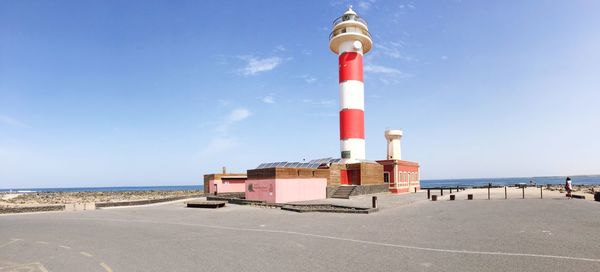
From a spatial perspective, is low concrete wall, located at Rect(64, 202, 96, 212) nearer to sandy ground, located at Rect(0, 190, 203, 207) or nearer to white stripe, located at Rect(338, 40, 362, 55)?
sandy ground, located at Rect(0, 190, 203, 207)

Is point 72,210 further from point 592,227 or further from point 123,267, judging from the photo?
point 592,227

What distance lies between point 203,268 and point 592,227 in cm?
1692

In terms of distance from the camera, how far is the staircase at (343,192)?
37578 millimetres

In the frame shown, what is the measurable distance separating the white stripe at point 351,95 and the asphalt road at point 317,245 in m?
24.8

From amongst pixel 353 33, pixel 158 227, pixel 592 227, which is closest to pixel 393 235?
pixel 592 227

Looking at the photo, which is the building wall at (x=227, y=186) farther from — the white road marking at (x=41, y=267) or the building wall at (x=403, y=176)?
the white road marking at (x=41, y=267)

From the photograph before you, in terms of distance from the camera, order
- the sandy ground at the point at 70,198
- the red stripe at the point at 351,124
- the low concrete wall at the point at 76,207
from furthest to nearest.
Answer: the sandy ground at the point at 70,198
the red stripe at the point at 351,124
the low concrete wall at the point at 76,207

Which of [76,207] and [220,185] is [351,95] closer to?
[220,185]

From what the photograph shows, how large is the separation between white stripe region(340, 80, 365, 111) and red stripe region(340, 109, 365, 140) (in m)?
0.61

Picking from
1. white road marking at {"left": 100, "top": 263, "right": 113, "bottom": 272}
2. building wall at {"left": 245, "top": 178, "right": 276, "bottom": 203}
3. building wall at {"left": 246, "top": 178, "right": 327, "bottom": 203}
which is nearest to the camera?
white road marking at {"left": 100, "top": 263, "right": 113, "bottom": 272}

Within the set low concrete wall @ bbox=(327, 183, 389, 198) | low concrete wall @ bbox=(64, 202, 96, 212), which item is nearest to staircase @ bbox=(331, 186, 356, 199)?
low concrete wall @ bbox=(327, 183, 389, 198)

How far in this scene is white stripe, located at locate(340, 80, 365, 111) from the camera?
4384cm

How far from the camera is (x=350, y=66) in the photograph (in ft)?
147

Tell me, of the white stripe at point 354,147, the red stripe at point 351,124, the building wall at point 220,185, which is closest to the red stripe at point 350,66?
the red stripe at point 351,124
